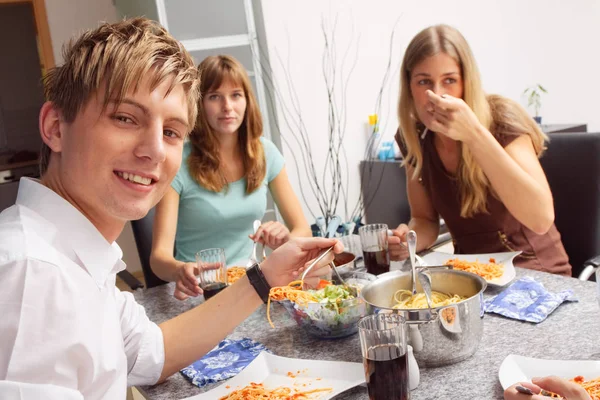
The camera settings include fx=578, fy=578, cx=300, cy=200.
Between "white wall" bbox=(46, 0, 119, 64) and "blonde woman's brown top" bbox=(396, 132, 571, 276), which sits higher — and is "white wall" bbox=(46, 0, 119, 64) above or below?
above

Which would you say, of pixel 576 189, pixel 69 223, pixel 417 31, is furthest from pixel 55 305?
pixel 417 31

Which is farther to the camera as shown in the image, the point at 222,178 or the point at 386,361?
the point at 222,178

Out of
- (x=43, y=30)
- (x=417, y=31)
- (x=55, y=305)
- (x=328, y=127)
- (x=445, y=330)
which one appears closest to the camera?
(x=55, y=305)

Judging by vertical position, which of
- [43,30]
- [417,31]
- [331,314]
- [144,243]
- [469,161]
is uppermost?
[43,30]

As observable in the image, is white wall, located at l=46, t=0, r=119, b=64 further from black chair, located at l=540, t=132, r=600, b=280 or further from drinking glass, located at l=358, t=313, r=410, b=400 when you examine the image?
drinking glass, located at l=358, t=313, r=410, b=400

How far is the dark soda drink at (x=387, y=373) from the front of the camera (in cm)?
95

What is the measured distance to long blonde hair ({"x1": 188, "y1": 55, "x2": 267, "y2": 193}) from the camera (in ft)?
7.12

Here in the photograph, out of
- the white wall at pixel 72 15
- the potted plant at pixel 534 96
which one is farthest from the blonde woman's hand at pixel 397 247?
the white wall at pixel 72 15

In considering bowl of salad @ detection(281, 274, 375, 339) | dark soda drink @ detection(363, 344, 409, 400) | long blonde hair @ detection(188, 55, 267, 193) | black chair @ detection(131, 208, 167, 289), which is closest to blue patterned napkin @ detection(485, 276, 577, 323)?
bowl of salad @ detection(281, 274, 375, 339)

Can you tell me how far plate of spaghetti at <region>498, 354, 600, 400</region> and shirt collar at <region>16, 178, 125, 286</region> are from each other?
2.34 feet

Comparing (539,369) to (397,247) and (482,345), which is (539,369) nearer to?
(482,345)

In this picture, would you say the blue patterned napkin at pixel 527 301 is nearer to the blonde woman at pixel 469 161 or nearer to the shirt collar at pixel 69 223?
the blonde woman at pixel 469 161

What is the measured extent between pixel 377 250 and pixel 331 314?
401 millimetres

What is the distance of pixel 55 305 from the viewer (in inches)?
31.6
